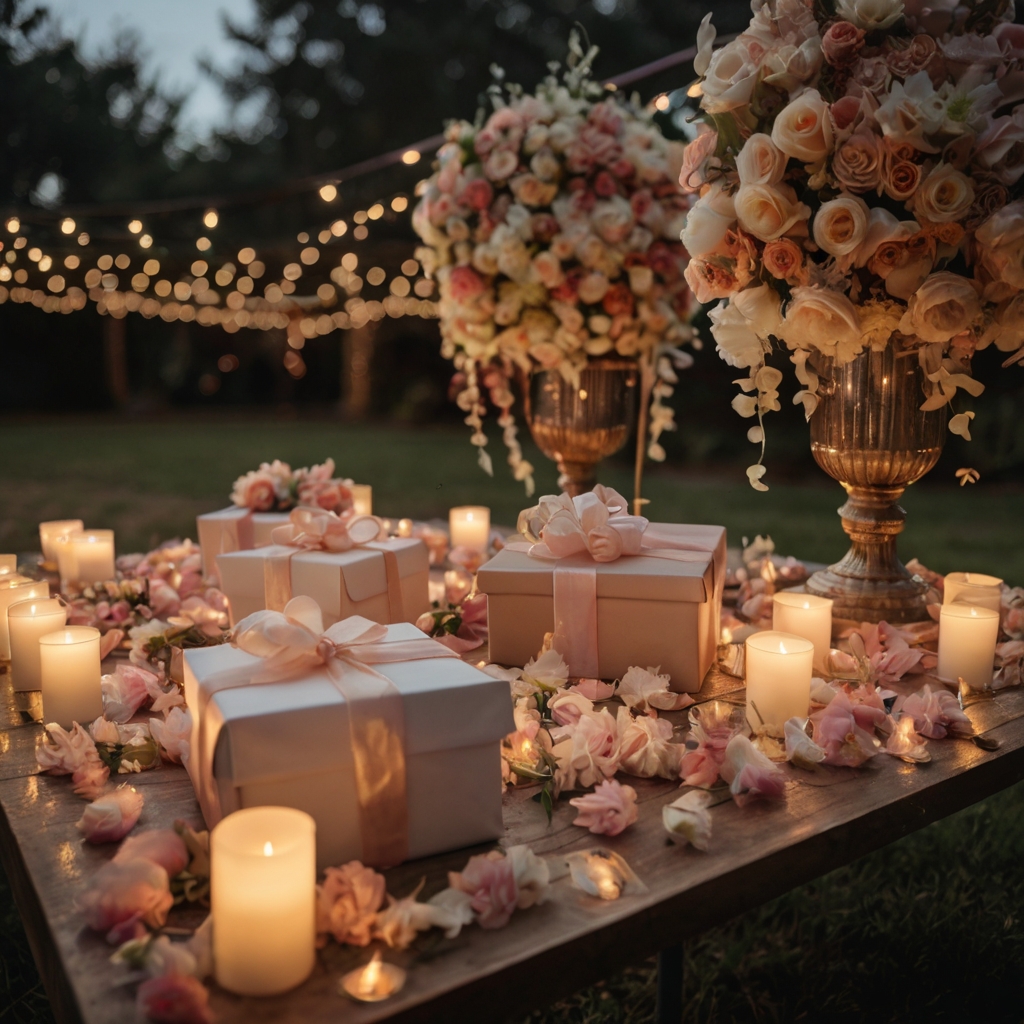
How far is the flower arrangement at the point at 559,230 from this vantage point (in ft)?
8.48

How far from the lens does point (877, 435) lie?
1939mm

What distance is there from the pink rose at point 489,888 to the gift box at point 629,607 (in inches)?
26.6

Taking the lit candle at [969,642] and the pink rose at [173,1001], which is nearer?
the pink rose at [173,1001]

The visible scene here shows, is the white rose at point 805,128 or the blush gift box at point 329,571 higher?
the white rose at point 805,128

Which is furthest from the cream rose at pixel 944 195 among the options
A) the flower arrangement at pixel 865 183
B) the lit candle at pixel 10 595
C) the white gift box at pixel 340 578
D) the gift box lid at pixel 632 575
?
the lit candle at pixel 10 595

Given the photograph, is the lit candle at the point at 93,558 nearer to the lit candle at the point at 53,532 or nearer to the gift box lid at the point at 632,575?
the lit candle at the point at 53,532

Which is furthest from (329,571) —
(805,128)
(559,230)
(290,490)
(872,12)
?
(872,12)

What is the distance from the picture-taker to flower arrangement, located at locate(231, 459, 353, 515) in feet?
7.88

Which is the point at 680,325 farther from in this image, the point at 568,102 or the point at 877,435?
the point at 877,435

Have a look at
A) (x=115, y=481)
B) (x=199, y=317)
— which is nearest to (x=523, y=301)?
(x=115, y=481)

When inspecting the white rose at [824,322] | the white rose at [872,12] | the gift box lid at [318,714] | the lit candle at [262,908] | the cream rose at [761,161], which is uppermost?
the white rose at [872,12]

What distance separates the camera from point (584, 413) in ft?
8.97

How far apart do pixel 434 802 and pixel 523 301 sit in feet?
5.99

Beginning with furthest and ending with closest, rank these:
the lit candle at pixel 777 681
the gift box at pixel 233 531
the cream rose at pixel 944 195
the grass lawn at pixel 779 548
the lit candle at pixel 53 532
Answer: the lit candle at pixel 53 532
the gift box at pixel 233 531
the grass lawn at pixel 779 548
the cream rose at pixel 944 195
the lit candle at pixel 777 681
